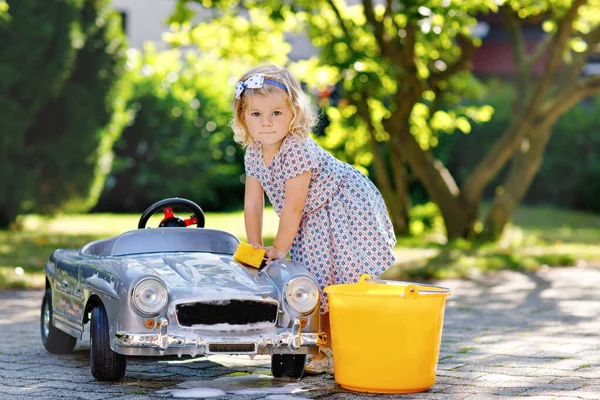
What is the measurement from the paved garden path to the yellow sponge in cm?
56

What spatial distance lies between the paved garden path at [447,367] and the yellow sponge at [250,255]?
0.56 metres

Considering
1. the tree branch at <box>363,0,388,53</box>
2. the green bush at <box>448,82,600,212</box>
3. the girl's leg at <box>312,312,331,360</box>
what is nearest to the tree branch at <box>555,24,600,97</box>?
the tree branch at <box>363,0,388,53</box>

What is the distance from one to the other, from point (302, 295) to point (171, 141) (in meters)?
13.1

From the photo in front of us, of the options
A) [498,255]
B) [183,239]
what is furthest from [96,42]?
[183,239]

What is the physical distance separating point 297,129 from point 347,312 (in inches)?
39.5

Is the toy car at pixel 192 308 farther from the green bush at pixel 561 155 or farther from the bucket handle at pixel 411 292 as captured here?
the green bush at pixel 561 155

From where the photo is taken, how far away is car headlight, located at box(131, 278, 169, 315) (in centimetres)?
447

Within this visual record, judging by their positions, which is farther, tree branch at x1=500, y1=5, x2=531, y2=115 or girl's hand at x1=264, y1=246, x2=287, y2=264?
tree branch at x1=500, y1=5, x2=531, y2=115

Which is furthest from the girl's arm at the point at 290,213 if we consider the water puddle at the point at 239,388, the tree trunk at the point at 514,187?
the tree trunk at the point at 514,187

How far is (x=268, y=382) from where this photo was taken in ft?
15.9

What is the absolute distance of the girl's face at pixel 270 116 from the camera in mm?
4930

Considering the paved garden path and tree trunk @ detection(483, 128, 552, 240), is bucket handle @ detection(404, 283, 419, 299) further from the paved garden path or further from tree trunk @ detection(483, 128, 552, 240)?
tree trunk @ detection(483, 128, 552, 240)

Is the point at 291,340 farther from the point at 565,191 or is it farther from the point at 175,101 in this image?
the point at 565,191


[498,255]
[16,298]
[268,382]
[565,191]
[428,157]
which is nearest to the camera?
[268,382]
